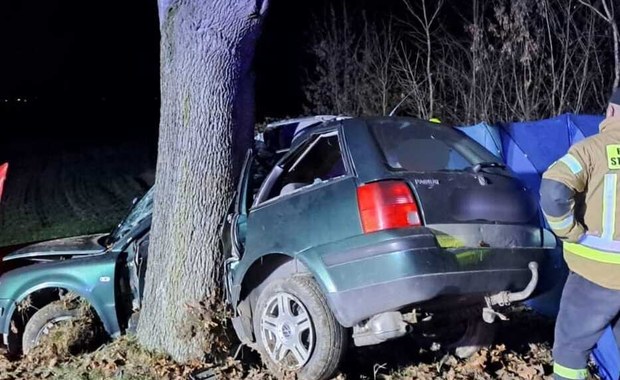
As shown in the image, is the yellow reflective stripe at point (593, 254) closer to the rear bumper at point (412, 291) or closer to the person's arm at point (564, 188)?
the person's arm at point (564, 188)

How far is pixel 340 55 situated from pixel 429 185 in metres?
14.6

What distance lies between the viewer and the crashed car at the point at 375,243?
409cm

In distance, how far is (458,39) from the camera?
14977mm

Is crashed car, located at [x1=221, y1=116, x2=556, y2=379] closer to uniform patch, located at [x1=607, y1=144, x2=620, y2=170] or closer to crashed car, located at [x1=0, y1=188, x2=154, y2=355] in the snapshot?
uniform patch, located at [x1=607, y1=144, x2=620, y2=170]

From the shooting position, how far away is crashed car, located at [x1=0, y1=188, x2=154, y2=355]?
5.78 metres

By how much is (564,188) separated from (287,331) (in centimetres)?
192

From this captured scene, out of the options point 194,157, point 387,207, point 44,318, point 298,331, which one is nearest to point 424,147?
point 387,207

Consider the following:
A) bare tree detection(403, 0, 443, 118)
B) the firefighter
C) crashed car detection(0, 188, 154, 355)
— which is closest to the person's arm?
the firefighter

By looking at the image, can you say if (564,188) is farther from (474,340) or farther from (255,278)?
(255,278)

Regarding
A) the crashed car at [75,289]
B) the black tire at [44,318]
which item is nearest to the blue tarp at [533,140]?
the crashed car at [75,289]

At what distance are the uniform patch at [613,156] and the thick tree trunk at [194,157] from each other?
272cm

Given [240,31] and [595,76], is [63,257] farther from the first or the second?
[595,76]

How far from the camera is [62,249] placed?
6.39m

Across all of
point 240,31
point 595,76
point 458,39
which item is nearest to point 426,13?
point 458,39
